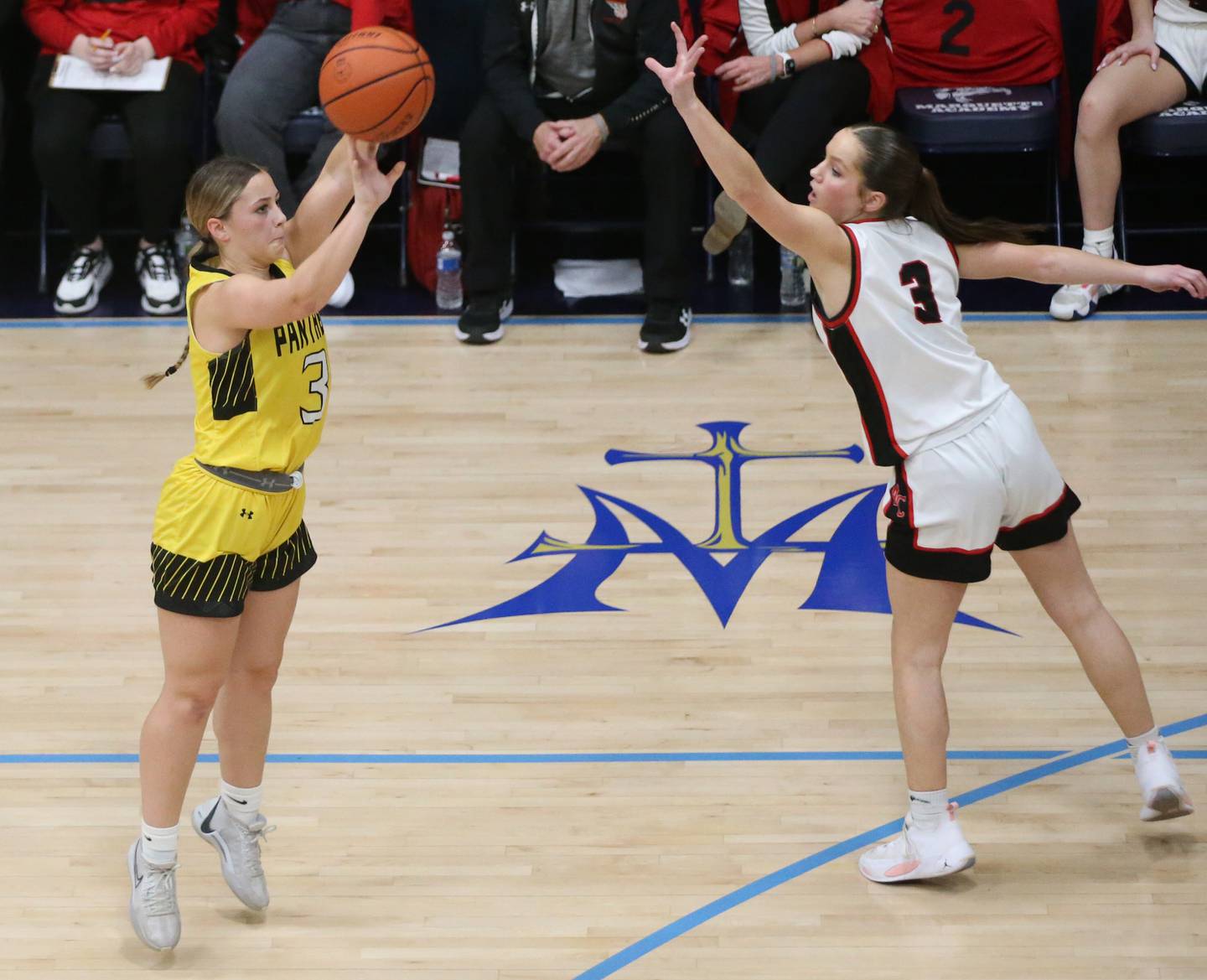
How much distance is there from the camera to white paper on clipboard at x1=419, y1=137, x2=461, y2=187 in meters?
7.12

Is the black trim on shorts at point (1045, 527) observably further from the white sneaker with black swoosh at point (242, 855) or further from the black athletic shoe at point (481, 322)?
the black athletic shoe at point (481, 322)

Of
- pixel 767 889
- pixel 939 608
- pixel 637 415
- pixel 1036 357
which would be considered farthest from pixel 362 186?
pixel 1036 357

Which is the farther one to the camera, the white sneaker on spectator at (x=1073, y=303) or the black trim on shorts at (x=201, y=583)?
the white sneaker on spectator at (x=1073, y=303)

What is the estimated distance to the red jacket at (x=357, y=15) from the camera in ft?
21.6

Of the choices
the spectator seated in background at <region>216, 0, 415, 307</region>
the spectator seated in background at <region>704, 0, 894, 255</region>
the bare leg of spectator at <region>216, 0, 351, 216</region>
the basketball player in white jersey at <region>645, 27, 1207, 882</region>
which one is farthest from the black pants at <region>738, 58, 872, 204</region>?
the basketball player in white jersey at <region>645, 27, 1207, 882</region>

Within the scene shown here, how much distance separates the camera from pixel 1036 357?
20.7 ft

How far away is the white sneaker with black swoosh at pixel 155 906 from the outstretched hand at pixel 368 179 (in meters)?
1.47

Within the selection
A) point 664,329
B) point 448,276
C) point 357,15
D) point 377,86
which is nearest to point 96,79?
point 357,15

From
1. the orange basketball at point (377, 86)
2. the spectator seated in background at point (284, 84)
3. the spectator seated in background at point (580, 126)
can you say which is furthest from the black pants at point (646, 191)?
the orange basketball at point (377, 86)

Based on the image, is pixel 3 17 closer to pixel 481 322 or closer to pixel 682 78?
pixel 481 322

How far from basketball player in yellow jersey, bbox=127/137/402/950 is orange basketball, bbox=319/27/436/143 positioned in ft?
0.90

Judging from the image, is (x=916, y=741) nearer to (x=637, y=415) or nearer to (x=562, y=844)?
(x=562, y=844)

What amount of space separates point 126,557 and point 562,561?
1.43 meters

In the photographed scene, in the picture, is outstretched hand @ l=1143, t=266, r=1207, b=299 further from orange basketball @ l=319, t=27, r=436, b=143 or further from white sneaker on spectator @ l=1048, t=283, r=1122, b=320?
white sneaker on spectator @ l=1048, t=283, r=1122, b=320
